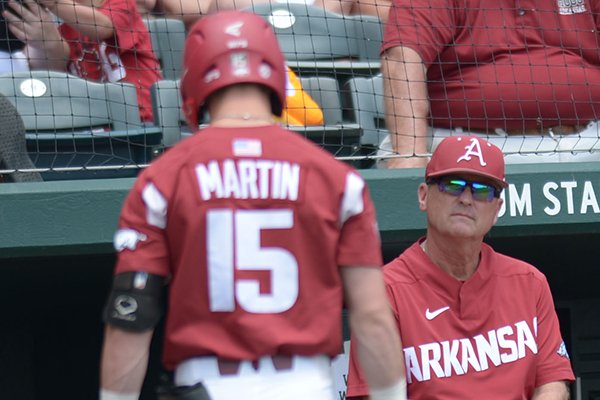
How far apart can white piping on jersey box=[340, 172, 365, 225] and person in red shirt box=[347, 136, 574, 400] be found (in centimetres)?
133

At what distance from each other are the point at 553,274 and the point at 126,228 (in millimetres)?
3721

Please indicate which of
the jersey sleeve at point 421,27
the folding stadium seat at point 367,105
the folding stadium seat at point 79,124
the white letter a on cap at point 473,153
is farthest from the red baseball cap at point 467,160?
the folding stadium seat at point 367,105

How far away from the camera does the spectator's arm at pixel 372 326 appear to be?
2432mm

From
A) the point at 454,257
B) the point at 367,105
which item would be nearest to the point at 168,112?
the point at 367,105

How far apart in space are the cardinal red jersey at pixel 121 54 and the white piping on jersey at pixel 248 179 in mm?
3014

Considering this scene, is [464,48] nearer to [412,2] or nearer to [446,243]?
[412,2]

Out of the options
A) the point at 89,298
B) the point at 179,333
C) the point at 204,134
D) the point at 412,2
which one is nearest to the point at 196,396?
the point at 179,333

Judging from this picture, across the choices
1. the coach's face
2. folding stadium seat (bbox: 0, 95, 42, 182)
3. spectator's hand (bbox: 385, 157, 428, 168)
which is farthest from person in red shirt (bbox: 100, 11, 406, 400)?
spectator's hand (bbox: 385, 157, 428, 168)

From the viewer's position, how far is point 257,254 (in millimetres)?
2404

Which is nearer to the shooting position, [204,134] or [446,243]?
[204,134]

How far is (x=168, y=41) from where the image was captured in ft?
19.1

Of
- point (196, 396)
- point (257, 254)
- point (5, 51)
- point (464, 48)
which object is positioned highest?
point (5, 51)

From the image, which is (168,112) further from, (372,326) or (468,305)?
(372,326)

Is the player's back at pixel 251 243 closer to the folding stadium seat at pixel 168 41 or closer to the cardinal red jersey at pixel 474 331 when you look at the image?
the cardinal red jersey at pixel 474 331
